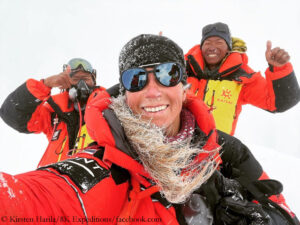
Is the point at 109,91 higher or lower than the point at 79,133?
higher

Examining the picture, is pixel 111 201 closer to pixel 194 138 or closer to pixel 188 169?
pixel 188 169

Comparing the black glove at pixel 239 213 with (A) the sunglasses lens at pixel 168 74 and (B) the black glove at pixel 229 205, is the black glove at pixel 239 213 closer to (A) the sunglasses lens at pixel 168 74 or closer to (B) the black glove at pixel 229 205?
(B) the black glove at pixel 229 205

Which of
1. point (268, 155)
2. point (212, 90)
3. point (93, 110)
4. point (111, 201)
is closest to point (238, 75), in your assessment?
point (212, 90)

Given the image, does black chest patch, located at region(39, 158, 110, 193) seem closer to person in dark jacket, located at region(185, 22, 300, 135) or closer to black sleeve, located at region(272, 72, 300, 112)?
person in dark jacket, located at region(185, 22, 300, 135)

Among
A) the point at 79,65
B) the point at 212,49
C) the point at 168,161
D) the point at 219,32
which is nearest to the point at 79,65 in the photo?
the point at 79,65

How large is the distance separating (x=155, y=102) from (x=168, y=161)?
43 centimetres

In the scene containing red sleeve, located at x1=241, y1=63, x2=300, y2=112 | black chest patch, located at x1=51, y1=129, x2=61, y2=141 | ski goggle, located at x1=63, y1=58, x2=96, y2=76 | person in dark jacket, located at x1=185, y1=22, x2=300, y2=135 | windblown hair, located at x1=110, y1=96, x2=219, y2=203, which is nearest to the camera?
windblown hair, located at x1=110, y1=96, x2=219, y2=203

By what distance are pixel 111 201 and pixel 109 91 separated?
87 cm

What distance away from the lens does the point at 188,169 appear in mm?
1248

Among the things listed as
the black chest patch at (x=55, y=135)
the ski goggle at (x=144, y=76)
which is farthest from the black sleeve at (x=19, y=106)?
the ski goggle at (x=144, y=76)

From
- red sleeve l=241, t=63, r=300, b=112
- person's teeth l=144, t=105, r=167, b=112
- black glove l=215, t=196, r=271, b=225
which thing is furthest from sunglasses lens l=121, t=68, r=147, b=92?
red sleeve l=241, t=63, r=300, b=112

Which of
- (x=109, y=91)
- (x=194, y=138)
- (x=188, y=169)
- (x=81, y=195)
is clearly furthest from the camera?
(x=109, y=91)

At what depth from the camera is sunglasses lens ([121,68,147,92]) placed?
4.55 feet

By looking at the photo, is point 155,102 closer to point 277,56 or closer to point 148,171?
point 148,171
